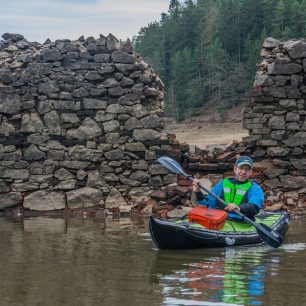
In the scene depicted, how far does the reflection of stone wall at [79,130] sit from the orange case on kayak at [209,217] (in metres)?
4.15

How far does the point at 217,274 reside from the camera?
745 cm

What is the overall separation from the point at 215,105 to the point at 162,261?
113ft

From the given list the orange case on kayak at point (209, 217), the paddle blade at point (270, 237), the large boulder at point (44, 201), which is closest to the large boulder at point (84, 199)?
the large boulder at point (44, 201)

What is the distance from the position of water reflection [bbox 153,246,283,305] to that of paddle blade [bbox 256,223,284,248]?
0.12m

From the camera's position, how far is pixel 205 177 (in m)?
13.8

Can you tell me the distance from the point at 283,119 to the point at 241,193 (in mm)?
4120

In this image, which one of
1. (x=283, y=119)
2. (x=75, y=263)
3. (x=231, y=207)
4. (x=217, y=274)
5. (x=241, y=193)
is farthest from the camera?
(x=283, y=119)

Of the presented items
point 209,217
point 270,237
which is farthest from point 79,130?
point 270,237

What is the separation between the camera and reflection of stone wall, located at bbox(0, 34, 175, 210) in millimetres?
13656

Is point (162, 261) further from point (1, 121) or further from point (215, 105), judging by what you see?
point (215, 105)

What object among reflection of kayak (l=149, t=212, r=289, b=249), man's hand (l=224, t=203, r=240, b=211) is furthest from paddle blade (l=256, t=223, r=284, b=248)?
man's hand (l=224, t=203, r=240, b=211)

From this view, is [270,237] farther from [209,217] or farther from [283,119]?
[283,119]

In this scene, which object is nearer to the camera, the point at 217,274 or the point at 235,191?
the point at 217,274

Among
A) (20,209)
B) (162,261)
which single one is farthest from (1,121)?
(162,261)
